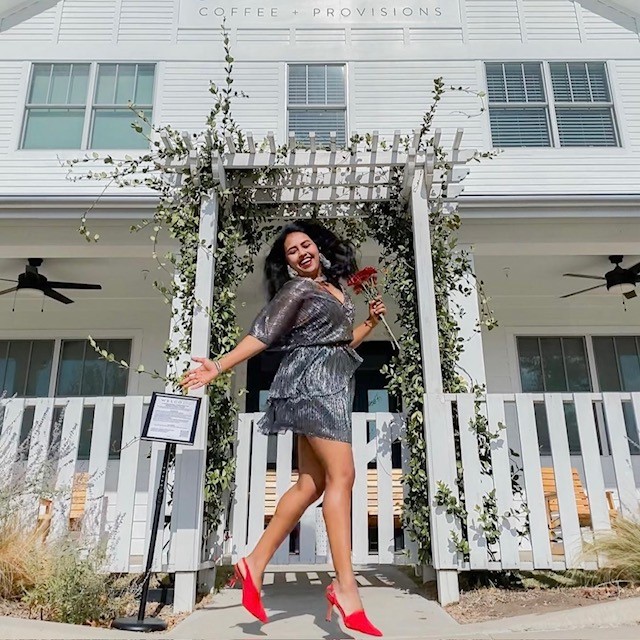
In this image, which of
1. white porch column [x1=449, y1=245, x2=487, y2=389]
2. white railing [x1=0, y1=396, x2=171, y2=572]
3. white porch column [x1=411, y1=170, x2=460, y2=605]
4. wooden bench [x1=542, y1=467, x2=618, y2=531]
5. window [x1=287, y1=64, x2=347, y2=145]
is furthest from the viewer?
window [x1=287, y1=64, x2=347, y2=145]

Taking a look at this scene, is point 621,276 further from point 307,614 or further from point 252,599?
point 252,599

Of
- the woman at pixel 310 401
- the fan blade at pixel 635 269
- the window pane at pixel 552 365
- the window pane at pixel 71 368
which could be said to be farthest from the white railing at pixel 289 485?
the window pane at pixel 71 368

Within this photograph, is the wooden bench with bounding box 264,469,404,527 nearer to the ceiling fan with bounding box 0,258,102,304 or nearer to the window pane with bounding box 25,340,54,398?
the ceiling fan with bounding box 0,258,102,304

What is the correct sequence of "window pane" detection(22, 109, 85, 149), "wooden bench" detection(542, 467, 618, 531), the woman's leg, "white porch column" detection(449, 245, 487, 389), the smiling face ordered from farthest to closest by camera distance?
"window pane" detection(22, 109, 85, 149)
"wooden bench" detection(542, 467, 618, 531)
"white porch column" detection(449, 245, 487, 389)
the smiling face
the woman's leg

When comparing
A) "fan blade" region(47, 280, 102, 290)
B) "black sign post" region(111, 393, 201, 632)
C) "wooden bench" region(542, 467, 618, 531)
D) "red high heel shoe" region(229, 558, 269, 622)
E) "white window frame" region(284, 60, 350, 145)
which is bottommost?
"red high heel shoe" region(229, 558, 269, 622)

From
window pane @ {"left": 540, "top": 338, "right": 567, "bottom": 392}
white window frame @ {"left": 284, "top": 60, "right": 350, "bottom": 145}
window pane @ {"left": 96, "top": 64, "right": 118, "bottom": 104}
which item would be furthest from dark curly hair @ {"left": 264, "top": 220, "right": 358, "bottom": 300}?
window pane @ {"left": 540, "top": 338, "right": 567, "bottom": 392}

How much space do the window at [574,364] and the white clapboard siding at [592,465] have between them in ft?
11.4

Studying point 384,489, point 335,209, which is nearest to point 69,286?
point 335,209

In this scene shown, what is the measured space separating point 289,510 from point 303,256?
1.06 metres

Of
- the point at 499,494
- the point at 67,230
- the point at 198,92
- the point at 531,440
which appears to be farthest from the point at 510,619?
the point at 198,92

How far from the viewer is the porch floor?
2.15 metres

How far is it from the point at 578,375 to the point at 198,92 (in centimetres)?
520

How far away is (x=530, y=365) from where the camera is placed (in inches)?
253

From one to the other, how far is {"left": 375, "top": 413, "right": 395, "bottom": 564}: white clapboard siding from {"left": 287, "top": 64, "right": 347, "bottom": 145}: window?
129 inches
